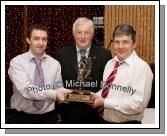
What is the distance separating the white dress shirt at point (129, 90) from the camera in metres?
2.31

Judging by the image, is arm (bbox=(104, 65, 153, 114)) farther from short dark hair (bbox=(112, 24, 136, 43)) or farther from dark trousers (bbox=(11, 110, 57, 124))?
dark trousers (bbox=(11, 110, 57, 124))

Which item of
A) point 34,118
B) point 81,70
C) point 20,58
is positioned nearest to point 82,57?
point 81,70

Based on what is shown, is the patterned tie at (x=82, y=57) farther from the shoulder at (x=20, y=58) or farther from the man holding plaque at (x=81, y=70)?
the shoulder at (x=20, y=58)

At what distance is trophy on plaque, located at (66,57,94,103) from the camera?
2355mm

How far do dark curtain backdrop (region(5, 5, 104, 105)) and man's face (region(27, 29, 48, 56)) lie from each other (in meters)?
0.04

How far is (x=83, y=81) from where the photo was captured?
94.2 inches

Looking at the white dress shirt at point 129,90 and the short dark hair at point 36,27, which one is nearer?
the white dress shirt at point 129,90

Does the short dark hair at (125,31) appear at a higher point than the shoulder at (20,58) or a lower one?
higher

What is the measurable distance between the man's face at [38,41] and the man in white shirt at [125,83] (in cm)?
45

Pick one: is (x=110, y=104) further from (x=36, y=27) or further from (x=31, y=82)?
(x=36, y=27)

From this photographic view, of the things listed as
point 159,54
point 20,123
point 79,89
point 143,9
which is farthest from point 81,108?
point 143,9

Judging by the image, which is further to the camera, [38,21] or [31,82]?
[38,21]

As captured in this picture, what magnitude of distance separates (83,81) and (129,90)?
1.02ft

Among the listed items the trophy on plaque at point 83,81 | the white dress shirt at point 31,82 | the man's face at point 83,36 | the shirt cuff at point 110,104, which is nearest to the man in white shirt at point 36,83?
the white dress shirt at point 31,82
